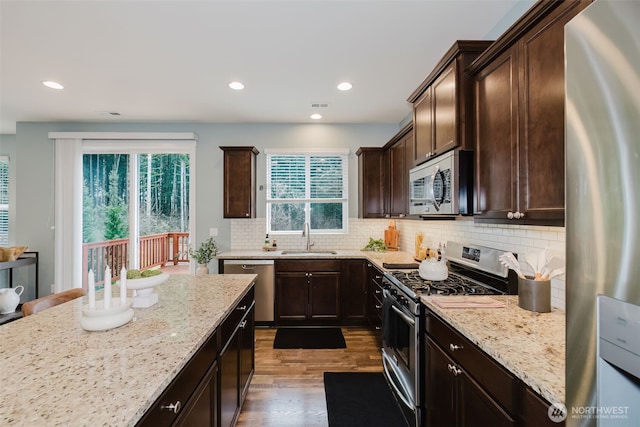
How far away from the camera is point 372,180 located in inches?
162

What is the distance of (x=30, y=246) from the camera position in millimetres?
4270

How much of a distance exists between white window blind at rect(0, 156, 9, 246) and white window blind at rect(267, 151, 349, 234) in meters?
4.51

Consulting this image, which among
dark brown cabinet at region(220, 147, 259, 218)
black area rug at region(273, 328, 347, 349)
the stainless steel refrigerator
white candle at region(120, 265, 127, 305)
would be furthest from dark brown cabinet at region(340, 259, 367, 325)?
the stainless steel refrigerator

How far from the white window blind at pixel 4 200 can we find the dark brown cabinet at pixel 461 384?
6.62 m

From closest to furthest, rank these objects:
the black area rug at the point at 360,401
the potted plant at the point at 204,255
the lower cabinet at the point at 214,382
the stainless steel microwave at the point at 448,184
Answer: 1. the lower cabinet at the point at 214,382
2. the stainless steel microwave at the point at 448,184
3. the black area rug at the point at 360,401
4. the potted plant at the point at 204,255

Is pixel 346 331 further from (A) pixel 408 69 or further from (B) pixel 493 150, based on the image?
(A) pixel 408 69

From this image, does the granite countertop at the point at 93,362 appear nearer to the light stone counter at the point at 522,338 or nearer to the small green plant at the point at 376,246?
the light stone counter at the point at 522,338

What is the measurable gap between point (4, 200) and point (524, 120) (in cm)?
726

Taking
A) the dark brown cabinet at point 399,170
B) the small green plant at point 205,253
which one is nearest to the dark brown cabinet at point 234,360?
the small green plant at point 205,253

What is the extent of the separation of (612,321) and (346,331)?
3.36 meters

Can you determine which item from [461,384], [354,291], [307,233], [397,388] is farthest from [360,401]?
[307,233]

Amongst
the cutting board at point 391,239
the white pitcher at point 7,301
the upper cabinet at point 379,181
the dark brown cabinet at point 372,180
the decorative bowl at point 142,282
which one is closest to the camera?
the decorative bowl at point 142,282

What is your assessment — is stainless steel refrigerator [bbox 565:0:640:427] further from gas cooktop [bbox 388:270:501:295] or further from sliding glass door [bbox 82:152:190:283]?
sliding glass door [bbox 82:152:190:283]

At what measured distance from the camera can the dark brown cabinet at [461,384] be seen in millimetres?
1103
